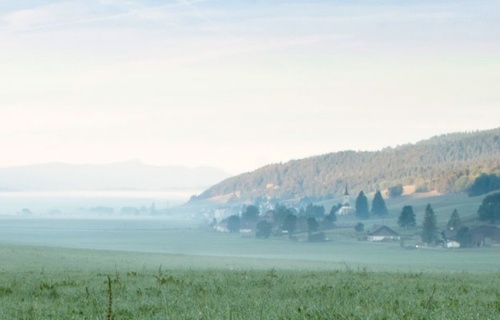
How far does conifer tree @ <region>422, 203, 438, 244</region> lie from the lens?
605 feet

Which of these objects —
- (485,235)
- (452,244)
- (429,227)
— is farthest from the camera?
(429,227)

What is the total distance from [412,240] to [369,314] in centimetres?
18363

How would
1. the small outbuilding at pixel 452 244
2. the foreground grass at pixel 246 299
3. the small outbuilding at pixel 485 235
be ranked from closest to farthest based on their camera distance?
the foreground grass at pixel 246 299 → the small outbuilding at pixel 485 235 → the small outbuilding at pixel 452 244

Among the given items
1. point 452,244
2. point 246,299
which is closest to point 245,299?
point 246,299

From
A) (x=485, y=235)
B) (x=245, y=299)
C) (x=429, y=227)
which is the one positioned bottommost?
(x=245, y=299)

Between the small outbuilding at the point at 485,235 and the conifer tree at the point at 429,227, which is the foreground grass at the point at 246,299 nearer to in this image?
the conifer tree at the point at 429,227

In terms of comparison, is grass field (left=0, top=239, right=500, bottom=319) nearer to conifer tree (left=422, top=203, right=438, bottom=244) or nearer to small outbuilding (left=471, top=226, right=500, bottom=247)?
conifer tree (left=422, top=203, right=438, bottom=244)

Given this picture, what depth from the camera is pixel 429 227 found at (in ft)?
617

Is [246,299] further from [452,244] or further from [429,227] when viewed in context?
[429,227]

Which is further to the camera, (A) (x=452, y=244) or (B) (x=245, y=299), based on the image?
(A) (x=452, y=244)

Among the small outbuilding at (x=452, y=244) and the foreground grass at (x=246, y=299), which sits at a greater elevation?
the foreground grass at (x=246, y=299)

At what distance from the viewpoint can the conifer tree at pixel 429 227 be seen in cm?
18438

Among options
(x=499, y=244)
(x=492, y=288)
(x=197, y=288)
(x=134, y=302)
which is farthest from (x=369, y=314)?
(x=499, y=244)

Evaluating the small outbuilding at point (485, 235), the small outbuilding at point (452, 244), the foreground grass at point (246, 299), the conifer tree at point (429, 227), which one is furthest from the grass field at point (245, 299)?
the small outbuilding at point (485, 235)
